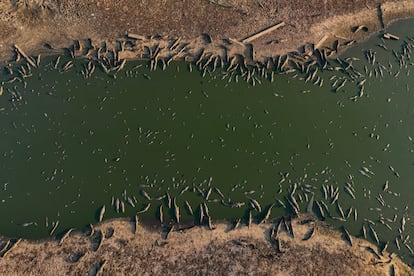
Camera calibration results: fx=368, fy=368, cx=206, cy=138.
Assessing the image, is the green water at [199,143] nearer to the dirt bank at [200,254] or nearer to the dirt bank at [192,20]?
the dirt bank at [200,254]

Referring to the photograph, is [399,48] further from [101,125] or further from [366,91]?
[101,125]

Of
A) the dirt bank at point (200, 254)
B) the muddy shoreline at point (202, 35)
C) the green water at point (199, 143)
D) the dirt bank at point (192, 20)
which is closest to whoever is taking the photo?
the dirt bank at point (200, 254)

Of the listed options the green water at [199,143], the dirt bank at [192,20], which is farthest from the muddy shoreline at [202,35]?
the green water at [199,143]

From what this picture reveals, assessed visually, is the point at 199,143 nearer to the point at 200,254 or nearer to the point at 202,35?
the point at 200,254

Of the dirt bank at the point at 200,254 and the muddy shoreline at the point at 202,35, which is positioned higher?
the muddy shoreline at the point at 202,35

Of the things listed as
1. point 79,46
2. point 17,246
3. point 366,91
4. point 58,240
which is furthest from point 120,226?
point 366,91

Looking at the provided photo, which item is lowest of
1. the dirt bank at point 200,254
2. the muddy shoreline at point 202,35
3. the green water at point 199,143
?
the dirt bank at point 200,254

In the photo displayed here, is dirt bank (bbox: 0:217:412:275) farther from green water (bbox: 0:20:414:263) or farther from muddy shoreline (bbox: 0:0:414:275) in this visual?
green water (bbox: 0:20:414:263)

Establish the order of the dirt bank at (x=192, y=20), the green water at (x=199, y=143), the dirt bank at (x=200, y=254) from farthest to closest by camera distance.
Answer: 1. the dirt bank at (x=192, y=20)
2. the green water at (x=199, y=143)
3. the dirt bank at (x=200, y=254)
